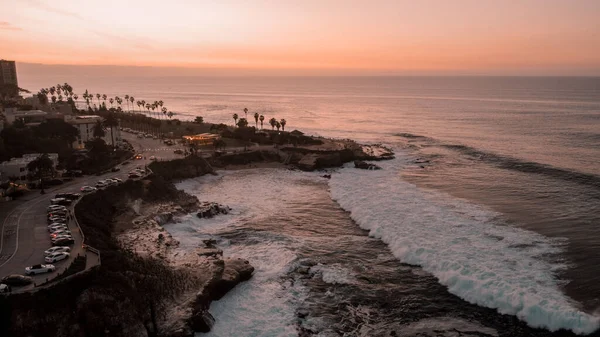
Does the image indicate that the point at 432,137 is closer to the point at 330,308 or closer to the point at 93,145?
the point at 93,145

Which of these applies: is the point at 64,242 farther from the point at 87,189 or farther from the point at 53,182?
the point at 53,182

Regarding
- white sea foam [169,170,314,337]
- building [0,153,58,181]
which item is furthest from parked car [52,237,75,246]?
building [0,153,58,181]

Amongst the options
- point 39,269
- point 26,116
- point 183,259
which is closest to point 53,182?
point 183,259

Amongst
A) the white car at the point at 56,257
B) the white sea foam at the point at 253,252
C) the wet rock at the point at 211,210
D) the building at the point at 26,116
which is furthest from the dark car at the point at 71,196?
the building at the point at 26,116

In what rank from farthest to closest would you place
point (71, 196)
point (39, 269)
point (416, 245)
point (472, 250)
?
point (71, 196)
point (416, 245)
point (472, 250)
point (39, 269)

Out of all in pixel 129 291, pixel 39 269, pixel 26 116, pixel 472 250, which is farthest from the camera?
pixel 26 116

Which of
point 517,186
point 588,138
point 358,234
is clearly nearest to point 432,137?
point 588,138

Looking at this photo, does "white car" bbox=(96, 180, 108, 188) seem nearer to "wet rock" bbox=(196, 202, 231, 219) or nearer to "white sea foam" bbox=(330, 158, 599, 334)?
"wet rock" bbox=(196, 202, 231, 219)
